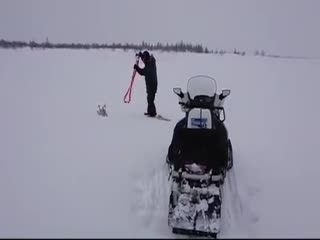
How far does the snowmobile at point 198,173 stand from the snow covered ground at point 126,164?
29 cm

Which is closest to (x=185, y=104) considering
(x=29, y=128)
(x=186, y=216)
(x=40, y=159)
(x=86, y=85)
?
(x=186, y=216)

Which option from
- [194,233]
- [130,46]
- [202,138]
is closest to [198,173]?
[202,138]

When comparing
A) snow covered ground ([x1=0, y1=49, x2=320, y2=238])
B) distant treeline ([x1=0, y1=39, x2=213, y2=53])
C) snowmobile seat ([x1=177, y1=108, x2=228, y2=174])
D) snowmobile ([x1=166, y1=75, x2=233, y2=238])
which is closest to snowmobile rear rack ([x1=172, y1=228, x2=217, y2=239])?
snowmobile ([x1=166, y1=75, x2=233, y2=238])

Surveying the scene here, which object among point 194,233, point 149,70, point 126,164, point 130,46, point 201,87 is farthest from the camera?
point 130,46

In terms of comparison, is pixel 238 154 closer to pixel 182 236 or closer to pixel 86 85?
A: pixel 182 236

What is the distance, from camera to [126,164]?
22.5ft

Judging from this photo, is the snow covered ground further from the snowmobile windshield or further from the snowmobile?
the snowmobile windshield

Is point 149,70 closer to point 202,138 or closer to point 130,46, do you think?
point 202,138

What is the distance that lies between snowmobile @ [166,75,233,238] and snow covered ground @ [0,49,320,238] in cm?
29

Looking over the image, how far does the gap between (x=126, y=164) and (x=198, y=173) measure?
78.9 inches

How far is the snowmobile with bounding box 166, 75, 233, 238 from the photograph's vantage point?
4703 millimetres

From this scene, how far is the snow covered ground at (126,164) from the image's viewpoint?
5.05m

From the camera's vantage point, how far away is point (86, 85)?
1661cm

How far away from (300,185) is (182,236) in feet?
A: 8.10
